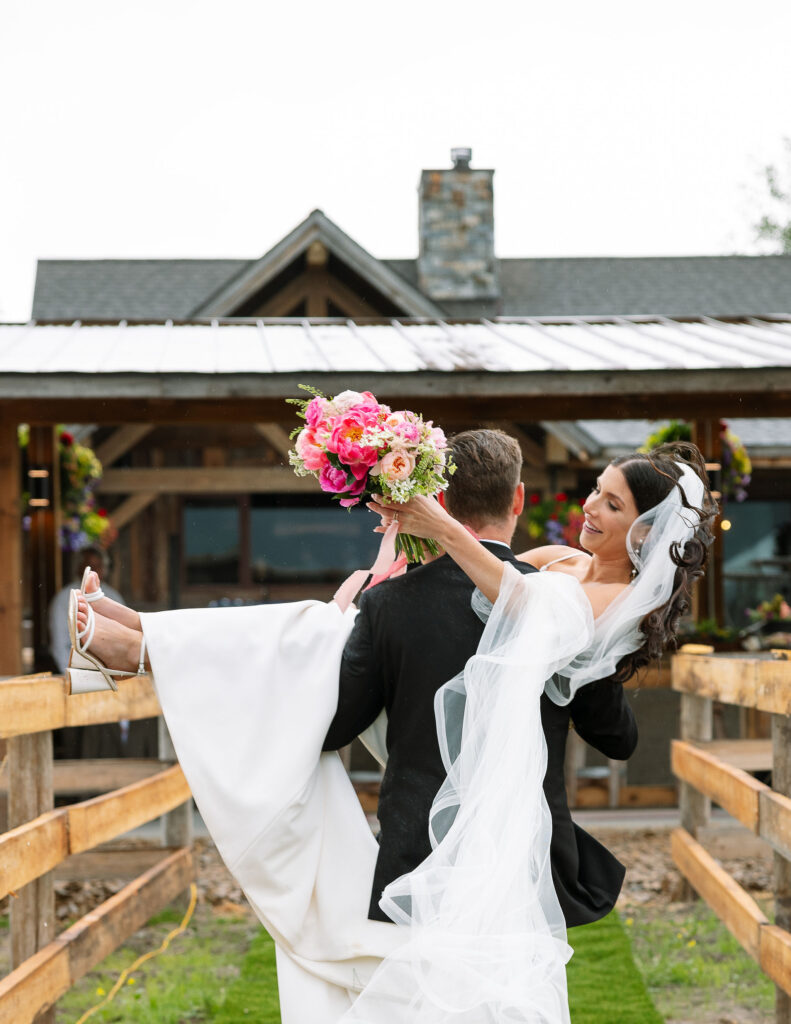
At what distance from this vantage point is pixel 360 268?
10.6 meters

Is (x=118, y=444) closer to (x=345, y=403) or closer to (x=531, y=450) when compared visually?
(x=531, y=450)

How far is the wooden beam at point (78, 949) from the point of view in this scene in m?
3.05

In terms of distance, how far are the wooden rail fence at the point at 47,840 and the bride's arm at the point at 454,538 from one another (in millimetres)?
1430

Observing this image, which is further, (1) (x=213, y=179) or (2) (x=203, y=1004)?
(1) (x=213, y=179)

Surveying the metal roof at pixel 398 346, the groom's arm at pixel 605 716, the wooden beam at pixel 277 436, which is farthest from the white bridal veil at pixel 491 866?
the wooden beam at pixel 277 436

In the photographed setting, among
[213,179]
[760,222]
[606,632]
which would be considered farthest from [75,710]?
[213,179]

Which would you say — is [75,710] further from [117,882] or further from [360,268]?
[360,268]

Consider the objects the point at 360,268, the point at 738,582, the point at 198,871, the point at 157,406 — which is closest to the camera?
the point at 198,871

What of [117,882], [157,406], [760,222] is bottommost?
[117,882]

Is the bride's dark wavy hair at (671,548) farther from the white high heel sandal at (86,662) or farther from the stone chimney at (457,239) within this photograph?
the stone chimney at (457,239)

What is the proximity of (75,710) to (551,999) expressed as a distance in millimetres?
1931

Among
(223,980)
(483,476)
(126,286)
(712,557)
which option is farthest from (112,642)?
(126,286)

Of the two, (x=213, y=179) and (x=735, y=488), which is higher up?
(x=213, y=179)

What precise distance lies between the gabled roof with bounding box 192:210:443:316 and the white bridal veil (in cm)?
840
